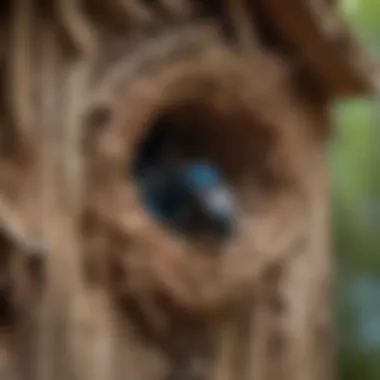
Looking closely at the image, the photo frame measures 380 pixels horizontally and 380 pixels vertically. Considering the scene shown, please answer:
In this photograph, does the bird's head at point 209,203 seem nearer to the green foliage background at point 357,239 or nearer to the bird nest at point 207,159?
the bird nest at point 207,159

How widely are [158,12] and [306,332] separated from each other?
1.24ft

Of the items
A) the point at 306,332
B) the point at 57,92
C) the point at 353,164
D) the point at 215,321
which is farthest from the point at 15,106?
the point at 353,164

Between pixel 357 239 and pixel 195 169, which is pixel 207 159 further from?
pixel 357 239

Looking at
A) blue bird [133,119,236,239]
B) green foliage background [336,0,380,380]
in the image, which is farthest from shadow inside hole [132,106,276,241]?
green foliage background [336,0,380,380]

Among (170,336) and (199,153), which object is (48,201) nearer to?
(170,336)

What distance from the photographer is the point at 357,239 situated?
1.48 metres

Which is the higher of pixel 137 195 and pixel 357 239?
pixel 357 239

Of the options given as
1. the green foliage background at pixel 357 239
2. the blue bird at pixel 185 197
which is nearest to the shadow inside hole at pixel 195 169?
the blue bird at pixel 185 197

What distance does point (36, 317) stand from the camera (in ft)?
2.84

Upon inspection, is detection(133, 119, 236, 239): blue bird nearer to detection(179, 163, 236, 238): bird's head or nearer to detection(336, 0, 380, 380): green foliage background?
detection(179, 163, 236, 238): bird's head

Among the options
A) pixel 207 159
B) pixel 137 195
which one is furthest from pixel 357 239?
pixel 137 195

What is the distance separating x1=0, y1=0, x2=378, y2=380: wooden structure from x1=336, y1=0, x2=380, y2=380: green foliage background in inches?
13.6

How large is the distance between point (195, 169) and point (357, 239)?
0.46 meters

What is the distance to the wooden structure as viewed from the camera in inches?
34.4
